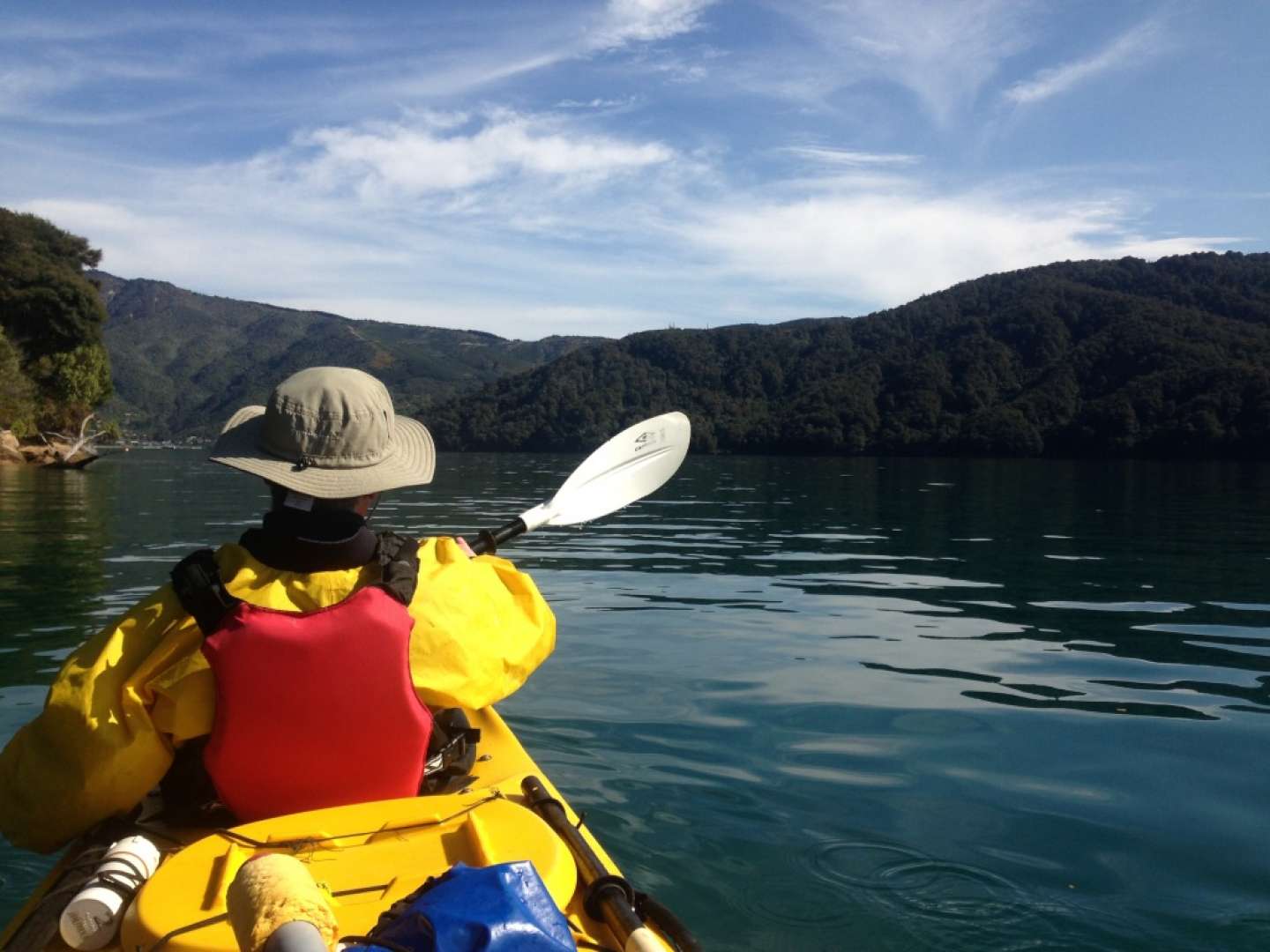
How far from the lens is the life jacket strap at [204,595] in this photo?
2.68 metres

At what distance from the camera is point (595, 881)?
268 centimetres

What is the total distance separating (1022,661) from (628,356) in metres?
150

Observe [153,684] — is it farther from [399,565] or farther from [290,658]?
[399,565]

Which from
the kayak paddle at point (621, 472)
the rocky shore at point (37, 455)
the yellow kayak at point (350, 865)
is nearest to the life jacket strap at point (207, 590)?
the yellow kayak at point (350, 865)

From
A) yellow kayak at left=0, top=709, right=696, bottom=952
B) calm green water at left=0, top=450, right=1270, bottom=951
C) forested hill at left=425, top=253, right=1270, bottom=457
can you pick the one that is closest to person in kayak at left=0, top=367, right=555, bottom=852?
yellow kayak at left=0, top=709, right=696, bottom=952

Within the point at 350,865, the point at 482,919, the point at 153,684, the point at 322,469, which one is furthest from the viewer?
the point at 322,469

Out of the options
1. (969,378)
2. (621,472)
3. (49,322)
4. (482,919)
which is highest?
(969,378)

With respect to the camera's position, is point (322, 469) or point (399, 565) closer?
point (399, 565)

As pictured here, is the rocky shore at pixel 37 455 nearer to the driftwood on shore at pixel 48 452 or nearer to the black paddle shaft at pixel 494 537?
the driftwood on shore at pixel 48 452

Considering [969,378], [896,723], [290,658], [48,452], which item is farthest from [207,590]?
[969,378]

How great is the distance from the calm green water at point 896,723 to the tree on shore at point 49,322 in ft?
132

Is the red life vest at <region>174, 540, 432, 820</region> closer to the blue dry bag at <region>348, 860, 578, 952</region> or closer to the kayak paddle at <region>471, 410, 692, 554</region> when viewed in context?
the blue dry bag at <region>348, 860, 578, 952</region>

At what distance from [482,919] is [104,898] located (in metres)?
1.20

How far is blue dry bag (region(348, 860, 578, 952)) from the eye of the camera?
187 centimetres
